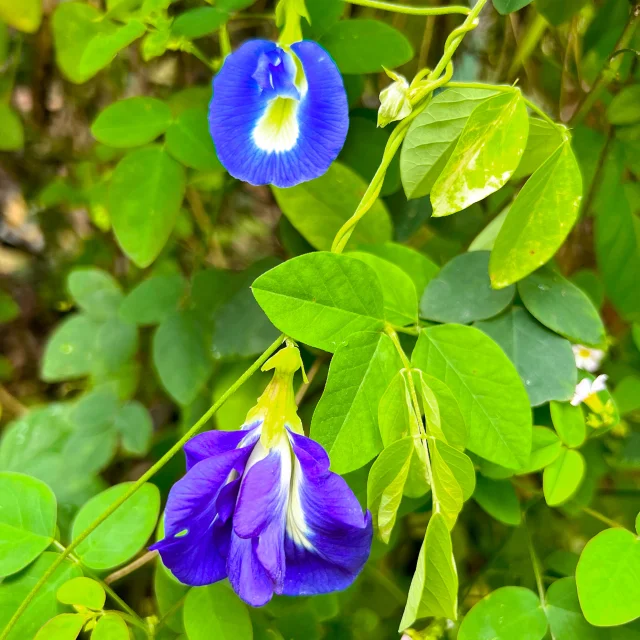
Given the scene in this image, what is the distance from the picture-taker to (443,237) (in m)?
0.87

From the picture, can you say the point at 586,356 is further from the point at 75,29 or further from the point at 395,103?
the point at 75,29

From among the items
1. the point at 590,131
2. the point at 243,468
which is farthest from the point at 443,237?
the point at 243,468

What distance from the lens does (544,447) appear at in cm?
62

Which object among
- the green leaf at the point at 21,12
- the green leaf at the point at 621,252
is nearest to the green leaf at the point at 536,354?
the green leaf at the point at 621,252

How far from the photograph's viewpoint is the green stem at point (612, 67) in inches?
29.1

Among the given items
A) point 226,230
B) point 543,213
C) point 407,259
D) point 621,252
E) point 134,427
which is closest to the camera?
point 543,213

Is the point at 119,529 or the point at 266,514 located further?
the point at 119,529

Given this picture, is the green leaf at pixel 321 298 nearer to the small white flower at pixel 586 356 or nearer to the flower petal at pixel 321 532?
the flower petal at pixel 321 532

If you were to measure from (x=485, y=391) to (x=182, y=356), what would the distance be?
42cm

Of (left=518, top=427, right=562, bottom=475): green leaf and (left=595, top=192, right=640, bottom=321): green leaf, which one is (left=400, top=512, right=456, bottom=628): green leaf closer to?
(left=518, top=427, right=562, bottom=475): green leaf

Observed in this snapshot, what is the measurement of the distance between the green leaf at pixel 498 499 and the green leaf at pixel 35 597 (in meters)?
0.42

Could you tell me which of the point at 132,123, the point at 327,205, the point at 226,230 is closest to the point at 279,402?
the point at 327,205

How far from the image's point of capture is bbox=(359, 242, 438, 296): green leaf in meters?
0.68

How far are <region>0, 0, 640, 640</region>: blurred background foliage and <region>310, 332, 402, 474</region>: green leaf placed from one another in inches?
4.1
